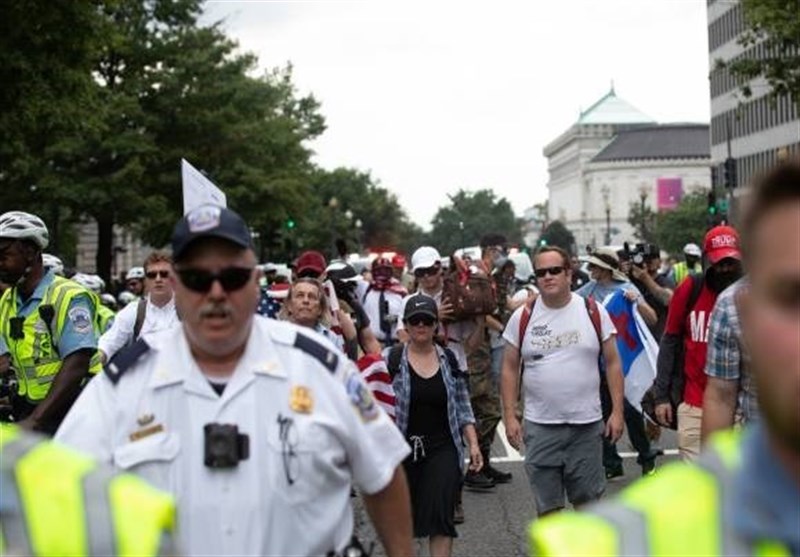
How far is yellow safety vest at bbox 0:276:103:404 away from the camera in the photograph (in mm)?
6812

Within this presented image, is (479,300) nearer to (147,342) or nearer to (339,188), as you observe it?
(147,342)

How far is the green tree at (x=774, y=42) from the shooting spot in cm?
2727

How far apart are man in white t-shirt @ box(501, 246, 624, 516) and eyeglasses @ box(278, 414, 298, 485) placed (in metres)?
4.87

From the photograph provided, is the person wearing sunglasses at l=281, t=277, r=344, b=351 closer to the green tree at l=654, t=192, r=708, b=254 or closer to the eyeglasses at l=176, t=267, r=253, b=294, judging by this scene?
the eyeglasses at l=176, t=267, r=253, b=294

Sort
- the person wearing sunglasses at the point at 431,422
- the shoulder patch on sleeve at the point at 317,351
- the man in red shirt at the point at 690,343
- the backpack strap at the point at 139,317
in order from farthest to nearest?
the backpack strap at the point at 139,317, the person wearing sunglasses at the point at 431,422, the man in red shirt at the point at 690,343, the shoulder patch on sleeve at the point at 317,351

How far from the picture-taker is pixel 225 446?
3.23m

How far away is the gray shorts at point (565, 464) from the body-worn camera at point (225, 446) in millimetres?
5002

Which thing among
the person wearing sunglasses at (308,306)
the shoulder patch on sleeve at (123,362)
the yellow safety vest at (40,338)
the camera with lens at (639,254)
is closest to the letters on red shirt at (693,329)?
the person wearing sunglasses at (308,306)

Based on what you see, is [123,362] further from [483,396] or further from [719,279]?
[483,396]

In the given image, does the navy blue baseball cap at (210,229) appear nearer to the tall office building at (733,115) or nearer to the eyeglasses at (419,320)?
the eyeglasses at (419,320)

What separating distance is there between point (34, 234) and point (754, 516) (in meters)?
5.58

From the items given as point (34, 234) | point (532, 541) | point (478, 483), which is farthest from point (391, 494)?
point (478, 483)

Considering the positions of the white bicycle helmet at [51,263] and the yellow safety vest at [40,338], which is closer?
the yellow safety vest at [40,338]

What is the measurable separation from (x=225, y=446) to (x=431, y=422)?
4.95m
